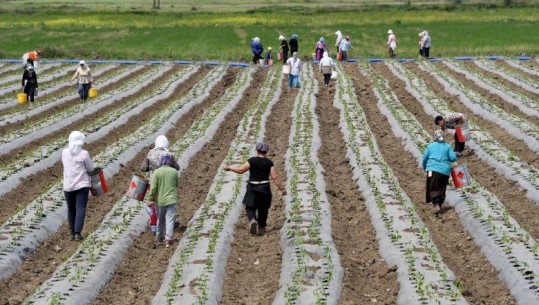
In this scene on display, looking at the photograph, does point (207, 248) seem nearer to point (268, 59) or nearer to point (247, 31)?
point (268, 59)

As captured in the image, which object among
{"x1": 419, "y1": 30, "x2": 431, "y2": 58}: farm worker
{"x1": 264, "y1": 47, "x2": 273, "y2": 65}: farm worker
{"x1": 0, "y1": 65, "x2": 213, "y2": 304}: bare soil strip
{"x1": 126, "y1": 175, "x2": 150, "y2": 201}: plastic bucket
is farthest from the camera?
{"x1": 264, "y1": 47, "x2": 273, "y2": 65}: farm worker

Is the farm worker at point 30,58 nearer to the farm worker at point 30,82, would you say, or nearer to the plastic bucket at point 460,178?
the farm worker at point 30,82

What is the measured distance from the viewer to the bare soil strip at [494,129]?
20.5 metres

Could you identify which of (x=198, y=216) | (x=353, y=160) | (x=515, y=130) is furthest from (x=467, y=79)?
(x=198, y=216)

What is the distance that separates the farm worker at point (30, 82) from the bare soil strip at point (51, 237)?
6.02 m

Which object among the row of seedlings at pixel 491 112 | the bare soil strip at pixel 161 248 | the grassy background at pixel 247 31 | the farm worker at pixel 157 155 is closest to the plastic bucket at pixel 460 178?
the bare soil strip at pixel 161 248

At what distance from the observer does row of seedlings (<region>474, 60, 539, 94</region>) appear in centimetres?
3263

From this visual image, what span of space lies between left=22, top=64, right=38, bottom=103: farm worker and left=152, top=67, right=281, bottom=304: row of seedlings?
11.0 m

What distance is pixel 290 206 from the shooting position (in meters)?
16.3

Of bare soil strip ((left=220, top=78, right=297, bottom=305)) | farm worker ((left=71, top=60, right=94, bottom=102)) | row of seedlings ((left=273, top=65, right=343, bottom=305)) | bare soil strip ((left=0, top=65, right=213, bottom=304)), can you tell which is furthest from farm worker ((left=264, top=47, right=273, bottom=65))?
bare soil strip ((left=220, top=78, right=297, bottom=305))

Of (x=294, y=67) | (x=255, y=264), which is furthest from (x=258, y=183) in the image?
(x=294, y=67)

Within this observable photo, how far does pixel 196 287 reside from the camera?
460 inches

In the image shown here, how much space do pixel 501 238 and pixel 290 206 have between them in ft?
13.3

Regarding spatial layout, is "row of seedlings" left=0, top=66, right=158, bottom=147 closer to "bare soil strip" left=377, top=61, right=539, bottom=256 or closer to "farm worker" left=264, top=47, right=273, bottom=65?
"farm worker" left=264, top=47, right=273, bottom=65
